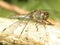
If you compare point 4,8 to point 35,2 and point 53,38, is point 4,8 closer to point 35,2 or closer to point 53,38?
point 35,2

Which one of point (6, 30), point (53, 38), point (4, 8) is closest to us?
point (53, 38)

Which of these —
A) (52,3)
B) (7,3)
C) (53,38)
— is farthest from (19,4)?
(53,38)

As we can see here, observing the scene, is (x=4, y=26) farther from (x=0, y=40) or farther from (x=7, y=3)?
(x=7, y=3)

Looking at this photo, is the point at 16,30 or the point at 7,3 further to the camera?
the point at 7,3

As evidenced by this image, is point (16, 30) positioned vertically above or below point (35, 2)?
below

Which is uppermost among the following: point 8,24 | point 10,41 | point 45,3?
point 45,3

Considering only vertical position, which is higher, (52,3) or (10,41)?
(52,3)

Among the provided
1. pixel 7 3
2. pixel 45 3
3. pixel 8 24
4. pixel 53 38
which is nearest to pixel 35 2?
pixel 45 3

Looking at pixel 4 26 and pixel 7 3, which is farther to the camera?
pixel 7 3

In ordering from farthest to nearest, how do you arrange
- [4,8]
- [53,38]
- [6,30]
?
[4,8] → [6,30] → [53,38]
